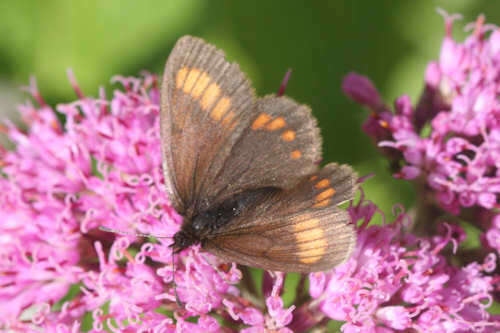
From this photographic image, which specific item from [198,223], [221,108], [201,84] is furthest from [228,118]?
[198,223]

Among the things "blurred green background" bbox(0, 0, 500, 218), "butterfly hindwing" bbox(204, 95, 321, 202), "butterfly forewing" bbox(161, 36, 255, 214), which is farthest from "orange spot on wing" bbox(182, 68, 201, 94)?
"blurred green background" bbox(0, 0, 500, 218)

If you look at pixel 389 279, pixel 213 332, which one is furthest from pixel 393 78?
pixel 213 332

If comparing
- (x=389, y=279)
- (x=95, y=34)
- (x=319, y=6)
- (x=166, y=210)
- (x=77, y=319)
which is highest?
(x=95, y=34)

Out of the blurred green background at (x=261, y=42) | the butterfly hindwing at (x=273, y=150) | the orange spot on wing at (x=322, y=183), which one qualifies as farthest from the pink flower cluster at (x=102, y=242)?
the blurred green background at (x=261, y=42)

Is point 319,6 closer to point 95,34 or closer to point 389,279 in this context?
point 95,34

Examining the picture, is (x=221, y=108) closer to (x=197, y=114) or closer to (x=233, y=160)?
(x=197, y=114)

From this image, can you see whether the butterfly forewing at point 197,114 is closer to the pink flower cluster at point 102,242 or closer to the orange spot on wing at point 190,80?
the orange spot on wing at point 190,80
